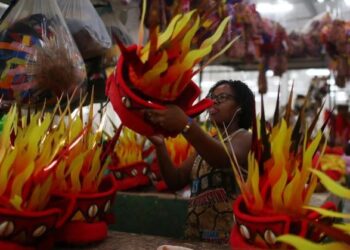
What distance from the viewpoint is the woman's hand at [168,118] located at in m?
0.83

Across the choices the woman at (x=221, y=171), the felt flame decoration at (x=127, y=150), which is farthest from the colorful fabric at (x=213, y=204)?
the felt flame decoration at (x=127, y=150)

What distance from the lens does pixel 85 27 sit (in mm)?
1460

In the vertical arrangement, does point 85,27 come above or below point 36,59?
above

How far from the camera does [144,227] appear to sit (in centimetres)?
180

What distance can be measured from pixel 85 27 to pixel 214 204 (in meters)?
0.75

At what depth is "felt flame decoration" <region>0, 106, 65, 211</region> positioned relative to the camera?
2.73 ft

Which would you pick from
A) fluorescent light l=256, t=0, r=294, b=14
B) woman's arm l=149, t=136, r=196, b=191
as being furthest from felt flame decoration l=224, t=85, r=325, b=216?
fluorescent light l=256, t=0, r=294, b=14

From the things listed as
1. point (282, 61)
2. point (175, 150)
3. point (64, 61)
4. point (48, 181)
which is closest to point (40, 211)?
point (48, 181)

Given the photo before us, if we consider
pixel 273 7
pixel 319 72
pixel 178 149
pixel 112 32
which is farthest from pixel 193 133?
pixel 319 72

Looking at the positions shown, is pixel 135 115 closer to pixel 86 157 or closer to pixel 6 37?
pixel 86 157

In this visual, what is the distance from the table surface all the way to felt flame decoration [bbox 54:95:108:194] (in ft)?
0.48

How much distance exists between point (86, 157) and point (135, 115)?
11.4 inches

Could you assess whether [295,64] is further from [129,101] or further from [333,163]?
[129,101]

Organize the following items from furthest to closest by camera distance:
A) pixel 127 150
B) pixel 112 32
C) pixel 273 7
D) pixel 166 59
Result: pixel 273 7 < pixel 127 150 < pixel 112 32 < pixel 166 59
